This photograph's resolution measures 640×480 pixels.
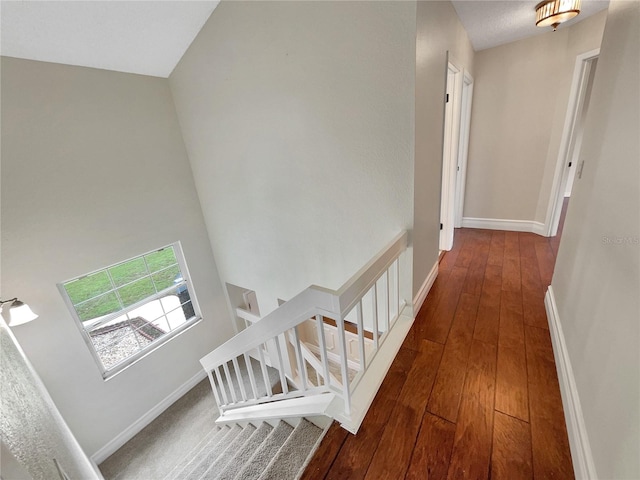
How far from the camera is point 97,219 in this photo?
2725mm

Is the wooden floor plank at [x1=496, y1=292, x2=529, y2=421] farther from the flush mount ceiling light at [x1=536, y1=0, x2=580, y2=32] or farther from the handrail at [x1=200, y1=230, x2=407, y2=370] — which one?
the flush mount ceiling light at [x1=536, y1=0, x2=580, y2=32]

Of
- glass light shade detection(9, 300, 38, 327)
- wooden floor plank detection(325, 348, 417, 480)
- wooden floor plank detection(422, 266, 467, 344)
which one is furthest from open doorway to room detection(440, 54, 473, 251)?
glass light shade detection(9, 300, 38, 327)

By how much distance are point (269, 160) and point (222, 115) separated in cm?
74

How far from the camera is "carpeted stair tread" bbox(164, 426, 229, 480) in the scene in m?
2.81

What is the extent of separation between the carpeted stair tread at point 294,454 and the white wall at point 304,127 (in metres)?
1.21

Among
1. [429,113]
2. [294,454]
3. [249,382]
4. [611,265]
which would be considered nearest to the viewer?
[611,265]

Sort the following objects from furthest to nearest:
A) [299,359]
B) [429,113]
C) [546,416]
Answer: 1. [429,113]
2. [299,359]
3. [546,416]

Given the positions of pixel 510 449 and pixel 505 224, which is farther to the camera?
pixel 505 224

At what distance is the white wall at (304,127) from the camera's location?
1.68 meters

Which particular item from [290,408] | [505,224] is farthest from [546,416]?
[505,224]

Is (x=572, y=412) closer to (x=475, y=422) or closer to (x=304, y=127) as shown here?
(x=475, y=422)

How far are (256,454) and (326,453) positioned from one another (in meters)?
0.95

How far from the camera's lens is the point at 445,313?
2062mm

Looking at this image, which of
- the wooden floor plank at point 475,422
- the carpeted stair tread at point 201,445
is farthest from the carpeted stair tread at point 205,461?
the wooden floor plank at point 475,422
